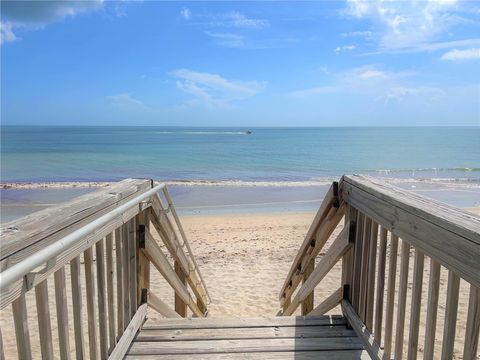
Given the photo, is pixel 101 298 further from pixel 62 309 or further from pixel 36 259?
pixel 36 259

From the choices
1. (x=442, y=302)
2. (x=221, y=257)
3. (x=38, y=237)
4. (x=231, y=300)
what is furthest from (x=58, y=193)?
(x=38, y=237)

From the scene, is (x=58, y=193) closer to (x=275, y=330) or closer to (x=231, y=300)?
(x=231, y=300)

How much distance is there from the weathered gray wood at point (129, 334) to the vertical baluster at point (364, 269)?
5.29 ft

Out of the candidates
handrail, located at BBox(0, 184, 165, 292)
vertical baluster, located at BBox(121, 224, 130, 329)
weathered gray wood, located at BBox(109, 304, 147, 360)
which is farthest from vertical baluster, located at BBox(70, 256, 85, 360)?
vertical baluster, located at BBox(121, 224, 130, 329)

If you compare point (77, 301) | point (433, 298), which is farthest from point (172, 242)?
point (433, 298)

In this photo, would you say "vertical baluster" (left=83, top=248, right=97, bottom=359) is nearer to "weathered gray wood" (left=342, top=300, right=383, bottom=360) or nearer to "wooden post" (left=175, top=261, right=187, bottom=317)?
"weathered gray wood" (left=342, top=300, right=383, bottom=360)

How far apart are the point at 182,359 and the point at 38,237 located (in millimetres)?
1654

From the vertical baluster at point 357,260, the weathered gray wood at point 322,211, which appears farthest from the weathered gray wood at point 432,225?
the weathered gray wood at point 322,211

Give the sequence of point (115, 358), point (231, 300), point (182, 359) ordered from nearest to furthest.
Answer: point (115, 358) < point (182, 359) < point (231, 300)

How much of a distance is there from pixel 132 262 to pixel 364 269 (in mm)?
1628

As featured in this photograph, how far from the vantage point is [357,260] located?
9.62 ft

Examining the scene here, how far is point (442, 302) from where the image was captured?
520 cm

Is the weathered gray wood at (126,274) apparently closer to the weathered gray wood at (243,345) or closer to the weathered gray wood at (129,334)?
the weathered gray wood at (129,334)

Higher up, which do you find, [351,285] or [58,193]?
[351,285]
